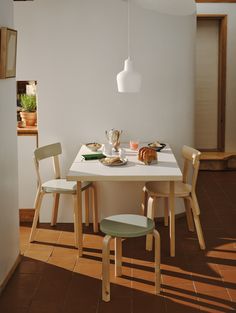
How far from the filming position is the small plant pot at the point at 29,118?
5762 mm

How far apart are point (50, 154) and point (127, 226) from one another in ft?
4.85

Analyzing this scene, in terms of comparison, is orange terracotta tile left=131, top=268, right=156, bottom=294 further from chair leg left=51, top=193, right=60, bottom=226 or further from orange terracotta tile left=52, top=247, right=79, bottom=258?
chair leg left=51, top=193, right=60, bottom=226

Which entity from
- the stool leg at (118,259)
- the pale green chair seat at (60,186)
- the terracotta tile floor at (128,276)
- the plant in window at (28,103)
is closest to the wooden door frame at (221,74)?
the terracotta tile floor at (128,276)

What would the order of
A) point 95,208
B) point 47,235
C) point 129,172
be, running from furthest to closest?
point 95,208
point 47,235
point 129,172

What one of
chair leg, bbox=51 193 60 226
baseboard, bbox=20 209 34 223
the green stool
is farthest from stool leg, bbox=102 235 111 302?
baseboard, bbox=20 209 34 223

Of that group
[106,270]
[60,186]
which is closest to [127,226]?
[106,270]

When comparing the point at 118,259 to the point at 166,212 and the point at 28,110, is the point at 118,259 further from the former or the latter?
the point at 28,110

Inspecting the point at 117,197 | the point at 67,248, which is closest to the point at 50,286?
the point at 67,248

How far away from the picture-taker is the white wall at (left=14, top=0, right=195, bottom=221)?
543 cm

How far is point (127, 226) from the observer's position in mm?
4000

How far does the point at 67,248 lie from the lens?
497 cm

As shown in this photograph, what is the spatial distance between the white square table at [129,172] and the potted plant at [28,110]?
949 mm

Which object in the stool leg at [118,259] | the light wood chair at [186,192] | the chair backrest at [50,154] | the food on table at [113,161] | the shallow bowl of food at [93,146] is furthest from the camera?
the shallow bowl of food at [93,146]

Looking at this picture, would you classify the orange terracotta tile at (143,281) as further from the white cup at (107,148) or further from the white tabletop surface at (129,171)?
Answer: the white cup at (107,148)
